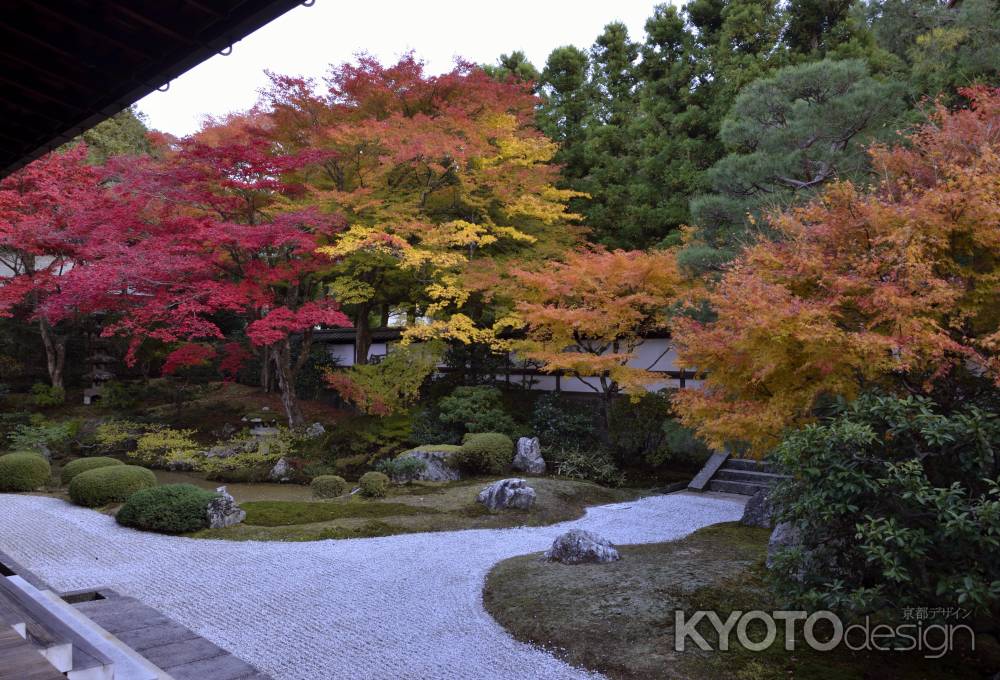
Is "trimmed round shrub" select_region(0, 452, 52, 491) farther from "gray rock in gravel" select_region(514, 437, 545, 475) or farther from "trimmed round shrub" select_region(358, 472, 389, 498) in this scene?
"gray rock in gravel" select_region(514, 437, 545, 475)

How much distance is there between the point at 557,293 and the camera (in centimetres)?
1278

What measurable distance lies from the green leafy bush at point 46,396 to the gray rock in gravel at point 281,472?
7742mm

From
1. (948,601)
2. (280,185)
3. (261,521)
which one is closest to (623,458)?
(261,521)

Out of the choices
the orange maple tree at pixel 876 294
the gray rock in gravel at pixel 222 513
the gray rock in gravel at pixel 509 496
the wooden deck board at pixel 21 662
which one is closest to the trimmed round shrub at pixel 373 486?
the gray rock in gravel at pixel 509 496

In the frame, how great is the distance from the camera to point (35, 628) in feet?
12.3

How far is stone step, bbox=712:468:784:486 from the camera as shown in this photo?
12017mm

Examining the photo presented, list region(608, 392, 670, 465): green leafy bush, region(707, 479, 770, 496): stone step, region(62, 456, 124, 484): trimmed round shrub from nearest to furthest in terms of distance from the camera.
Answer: region(707, 479, 770, 496): stone step < region(62, 456, 124, 484): trimmed round shrub < region(608, 392, 670, 465): green leafy bush

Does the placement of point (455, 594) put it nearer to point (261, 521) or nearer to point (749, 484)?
point (261, 521)

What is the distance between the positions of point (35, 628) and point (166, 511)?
19.0ft

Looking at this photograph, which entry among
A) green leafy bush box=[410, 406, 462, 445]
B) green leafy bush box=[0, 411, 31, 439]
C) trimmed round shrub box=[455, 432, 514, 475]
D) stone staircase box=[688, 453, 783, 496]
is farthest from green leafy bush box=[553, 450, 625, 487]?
green leafy bush box=[0, 411, 31, 439]

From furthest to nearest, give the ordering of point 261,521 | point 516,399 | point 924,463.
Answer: point 516,399, point 261,521, point 924,463

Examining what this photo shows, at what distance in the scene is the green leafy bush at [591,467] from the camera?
13.1 m

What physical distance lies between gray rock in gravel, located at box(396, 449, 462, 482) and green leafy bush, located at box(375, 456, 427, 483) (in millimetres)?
77

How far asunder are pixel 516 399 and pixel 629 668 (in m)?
11.3
